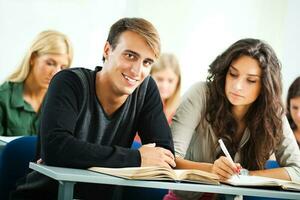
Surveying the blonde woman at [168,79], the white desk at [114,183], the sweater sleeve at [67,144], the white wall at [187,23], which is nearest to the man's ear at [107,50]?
the sweater sleeve at [67,144]

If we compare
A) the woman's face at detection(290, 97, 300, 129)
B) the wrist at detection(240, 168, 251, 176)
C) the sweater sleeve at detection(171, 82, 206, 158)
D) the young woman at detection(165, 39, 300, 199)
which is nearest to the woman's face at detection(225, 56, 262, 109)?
the young woman at detection(165, 39, 300, 199)

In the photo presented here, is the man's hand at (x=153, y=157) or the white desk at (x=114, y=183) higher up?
the man's hand at (x=153, y=157)

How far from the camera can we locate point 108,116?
7.21ft

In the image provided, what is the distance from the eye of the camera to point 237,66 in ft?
8.18

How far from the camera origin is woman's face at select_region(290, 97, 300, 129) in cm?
376

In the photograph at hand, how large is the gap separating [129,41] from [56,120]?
0.45m

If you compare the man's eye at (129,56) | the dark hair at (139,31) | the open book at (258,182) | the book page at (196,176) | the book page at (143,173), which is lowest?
the open book at (258,182)

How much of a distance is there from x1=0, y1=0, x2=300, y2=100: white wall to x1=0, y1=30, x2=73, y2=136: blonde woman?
1.27m

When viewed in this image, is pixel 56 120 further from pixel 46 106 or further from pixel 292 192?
pixel 292 192

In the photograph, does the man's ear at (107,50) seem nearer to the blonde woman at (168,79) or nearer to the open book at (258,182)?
the open book at (258,182)

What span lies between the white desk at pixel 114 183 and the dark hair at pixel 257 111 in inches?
22.2

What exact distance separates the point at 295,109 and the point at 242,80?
1426 millimetres

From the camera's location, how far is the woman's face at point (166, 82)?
5059 millimetres

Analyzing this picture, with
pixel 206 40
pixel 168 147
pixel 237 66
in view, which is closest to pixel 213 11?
pixel 206 40
